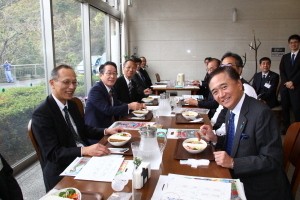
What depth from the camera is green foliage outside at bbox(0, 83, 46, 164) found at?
2.76m

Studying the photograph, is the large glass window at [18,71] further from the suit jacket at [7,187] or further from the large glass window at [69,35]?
the suit jacket at [7,187]

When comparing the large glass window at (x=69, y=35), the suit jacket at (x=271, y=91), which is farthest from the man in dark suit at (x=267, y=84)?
the large glass window at (x=69, y=35)

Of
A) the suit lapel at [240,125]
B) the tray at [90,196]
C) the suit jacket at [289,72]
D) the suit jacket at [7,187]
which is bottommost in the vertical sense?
the suit jacket at [7,187]

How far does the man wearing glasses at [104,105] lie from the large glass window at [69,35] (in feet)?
3.98

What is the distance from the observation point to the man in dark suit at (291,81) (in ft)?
14.9

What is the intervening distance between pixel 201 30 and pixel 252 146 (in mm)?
6381

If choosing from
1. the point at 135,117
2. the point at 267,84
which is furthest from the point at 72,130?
the point at 267,84

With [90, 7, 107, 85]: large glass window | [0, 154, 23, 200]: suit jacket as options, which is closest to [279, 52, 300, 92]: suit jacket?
[90, 7, 107, 85]: large glass window

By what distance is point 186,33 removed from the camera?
7.35m

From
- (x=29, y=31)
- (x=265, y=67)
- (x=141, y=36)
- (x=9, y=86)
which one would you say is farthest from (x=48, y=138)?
(x=141, y=36)

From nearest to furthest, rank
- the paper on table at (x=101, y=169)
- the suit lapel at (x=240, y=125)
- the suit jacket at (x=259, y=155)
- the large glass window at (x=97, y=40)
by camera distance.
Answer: the paper on table at (x=101, y=169), the suit jacket at (x=259, y=155), the suit lapel at (x=240, y=125), the large glass window at (x=97, y=40)

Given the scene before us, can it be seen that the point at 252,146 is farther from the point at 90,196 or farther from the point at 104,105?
the point at 104,105

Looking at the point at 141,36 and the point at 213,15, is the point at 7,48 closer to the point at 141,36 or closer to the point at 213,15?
the point at 141,36

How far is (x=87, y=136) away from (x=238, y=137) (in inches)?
48.0
